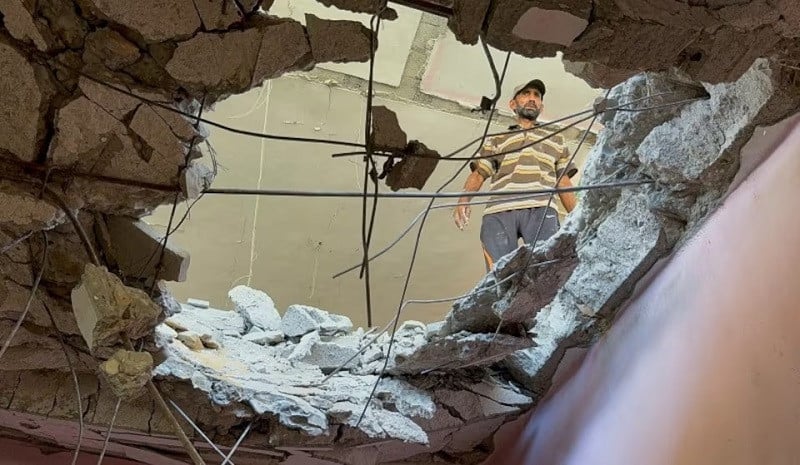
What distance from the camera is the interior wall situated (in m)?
1.66

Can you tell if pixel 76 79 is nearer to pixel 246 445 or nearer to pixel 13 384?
pixel 13 384

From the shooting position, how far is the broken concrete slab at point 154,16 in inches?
50.1

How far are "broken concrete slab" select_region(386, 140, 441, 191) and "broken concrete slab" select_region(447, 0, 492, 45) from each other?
21 cm

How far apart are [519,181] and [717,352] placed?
99cm

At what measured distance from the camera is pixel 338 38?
4.39 ft

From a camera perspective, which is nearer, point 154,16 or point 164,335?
point 154,16

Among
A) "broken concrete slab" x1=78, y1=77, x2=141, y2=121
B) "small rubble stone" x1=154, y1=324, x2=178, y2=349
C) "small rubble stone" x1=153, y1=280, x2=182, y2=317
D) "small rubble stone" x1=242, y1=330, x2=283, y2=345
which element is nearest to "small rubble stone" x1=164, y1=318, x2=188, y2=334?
"small rubble stone" x1=154, y1=324, x2=178, y2=349

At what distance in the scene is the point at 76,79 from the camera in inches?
53.9

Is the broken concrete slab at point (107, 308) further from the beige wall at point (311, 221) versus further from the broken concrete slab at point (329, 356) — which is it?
the beige wall at point (311, 221)

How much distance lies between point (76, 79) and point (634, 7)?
0.98 meters

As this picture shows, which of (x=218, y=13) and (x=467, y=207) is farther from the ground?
(x=467, y=207)

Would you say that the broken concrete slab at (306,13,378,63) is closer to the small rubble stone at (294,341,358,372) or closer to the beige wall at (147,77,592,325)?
the small rubble stone at (294,341,358,372)

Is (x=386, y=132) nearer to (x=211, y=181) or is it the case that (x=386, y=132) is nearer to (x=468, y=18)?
(x=468, y=18)

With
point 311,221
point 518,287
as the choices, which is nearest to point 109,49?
point 518,287
